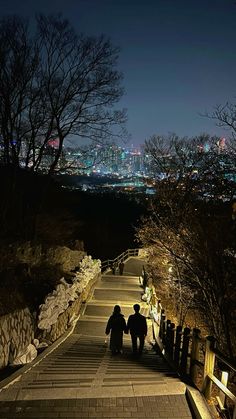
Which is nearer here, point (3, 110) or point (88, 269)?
point (3, 110)

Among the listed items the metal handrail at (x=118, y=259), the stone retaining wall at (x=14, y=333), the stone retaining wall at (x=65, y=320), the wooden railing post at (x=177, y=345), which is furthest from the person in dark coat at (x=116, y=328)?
the metal handrail at (x=118, y=259)

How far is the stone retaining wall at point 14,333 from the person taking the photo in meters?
9.83

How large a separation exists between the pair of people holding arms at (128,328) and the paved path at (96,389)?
0.88 ft

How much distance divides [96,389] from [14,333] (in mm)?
5216

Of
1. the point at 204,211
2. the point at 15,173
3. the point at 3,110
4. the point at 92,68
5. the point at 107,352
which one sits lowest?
the point at 107,352

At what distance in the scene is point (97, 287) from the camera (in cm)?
2322

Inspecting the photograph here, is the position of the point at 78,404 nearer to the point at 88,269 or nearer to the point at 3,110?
the point at 3,110

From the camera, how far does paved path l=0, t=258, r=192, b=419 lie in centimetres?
540

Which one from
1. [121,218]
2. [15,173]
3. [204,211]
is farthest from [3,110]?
[121,218]

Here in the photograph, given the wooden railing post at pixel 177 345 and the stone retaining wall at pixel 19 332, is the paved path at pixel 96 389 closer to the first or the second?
the wooden railing post at pixel 177 345

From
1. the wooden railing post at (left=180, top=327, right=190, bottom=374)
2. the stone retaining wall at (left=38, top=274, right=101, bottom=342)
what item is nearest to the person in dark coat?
the wooden railing post at (left=180, top=327, right=190, bottom=374)

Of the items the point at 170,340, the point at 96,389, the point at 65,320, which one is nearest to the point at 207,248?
the point at 170,340

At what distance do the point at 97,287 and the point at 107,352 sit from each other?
12.9m

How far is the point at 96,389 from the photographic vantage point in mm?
5977
